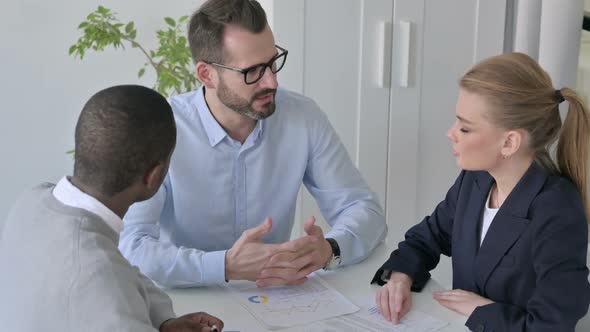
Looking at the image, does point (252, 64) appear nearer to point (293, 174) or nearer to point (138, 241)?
point (293, 174)

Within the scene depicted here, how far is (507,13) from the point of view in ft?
10.5

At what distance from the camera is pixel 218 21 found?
2.11 m

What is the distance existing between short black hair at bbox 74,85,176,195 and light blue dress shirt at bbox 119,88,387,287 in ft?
2.04

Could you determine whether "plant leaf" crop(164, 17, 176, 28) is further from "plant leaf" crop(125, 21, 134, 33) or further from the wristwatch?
the wristwatch

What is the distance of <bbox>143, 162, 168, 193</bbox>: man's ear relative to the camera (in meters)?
1.33

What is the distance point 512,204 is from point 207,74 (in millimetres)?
902

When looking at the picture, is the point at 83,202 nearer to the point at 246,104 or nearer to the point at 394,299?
the point at 394,299

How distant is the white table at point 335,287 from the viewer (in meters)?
1.59

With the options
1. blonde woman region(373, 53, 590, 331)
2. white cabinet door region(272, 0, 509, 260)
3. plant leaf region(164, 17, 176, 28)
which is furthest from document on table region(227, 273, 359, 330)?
plant leaf region(164, 17, 176, 28)

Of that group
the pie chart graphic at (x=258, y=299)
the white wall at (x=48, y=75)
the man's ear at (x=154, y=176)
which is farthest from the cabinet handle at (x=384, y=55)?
the man's ear at (x=154, y=176)

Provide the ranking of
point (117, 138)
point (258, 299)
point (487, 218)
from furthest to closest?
point (487, 218)
point (258, 299)
point (117, 138)

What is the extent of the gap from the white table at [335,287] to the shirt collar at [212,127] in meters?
0.47

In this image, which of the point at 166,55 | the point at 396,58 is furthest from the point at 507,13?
the point at 166,55

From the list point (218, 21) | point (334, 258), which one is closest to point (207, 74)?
point (218, 21)
